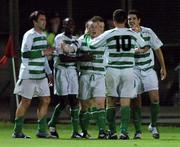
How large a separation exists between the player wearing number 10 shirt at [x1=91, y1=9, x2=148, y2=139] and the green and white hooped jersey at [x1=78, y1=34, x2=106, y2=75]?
302mm

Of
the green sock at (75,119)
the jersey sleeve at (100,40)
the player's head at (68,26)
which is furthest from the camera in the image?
the green sock at (75,119)

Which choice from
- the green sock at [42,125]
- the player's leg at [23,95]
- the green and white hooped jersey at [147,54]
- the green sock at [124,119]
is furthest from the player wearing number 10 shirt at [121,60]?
the player's leg at [23,95]

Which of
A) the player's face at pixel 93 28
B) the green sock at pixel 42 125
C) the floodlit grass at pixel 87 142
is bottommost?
the floodlit grass at pixel 87 142

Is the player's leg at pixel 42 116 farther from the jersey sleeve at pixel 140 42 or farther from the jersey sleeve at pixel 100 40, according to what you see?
the jersey sleeve at pixel 140 42

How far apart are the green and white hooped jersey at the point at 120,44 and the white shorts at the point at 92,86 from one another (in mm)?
441

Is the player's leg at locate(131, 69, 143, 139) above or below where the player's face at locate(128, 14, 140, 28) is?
below

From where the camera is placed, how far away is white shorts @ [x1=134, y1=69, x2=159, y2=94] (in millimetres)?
13680

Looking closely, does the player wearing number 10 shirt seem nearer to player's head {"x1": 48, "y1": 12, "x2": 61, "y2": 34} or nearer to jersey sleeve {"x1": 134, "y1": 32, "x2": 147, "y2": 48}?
jersey sleeve {"x1": 134, "y1": 32, "x2": 147, "y2": 48}

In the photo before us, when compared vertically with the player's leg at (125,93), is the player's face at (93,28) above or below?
above

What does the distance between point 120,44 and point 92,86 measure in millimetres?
942

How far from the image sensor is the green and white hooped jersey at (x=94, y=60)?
44.0 ft

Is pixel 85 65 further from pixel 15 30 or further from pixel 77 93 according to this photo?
pixel 15 30

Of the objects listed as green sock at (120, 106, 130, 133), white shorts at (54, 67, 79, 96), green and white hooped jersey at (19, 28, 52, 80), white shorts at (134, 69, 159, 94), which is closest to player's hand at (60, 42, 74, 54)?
green and white hooped jersey at (19, 28, 52, 80)

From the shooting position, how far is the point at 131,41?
42.7 ft
